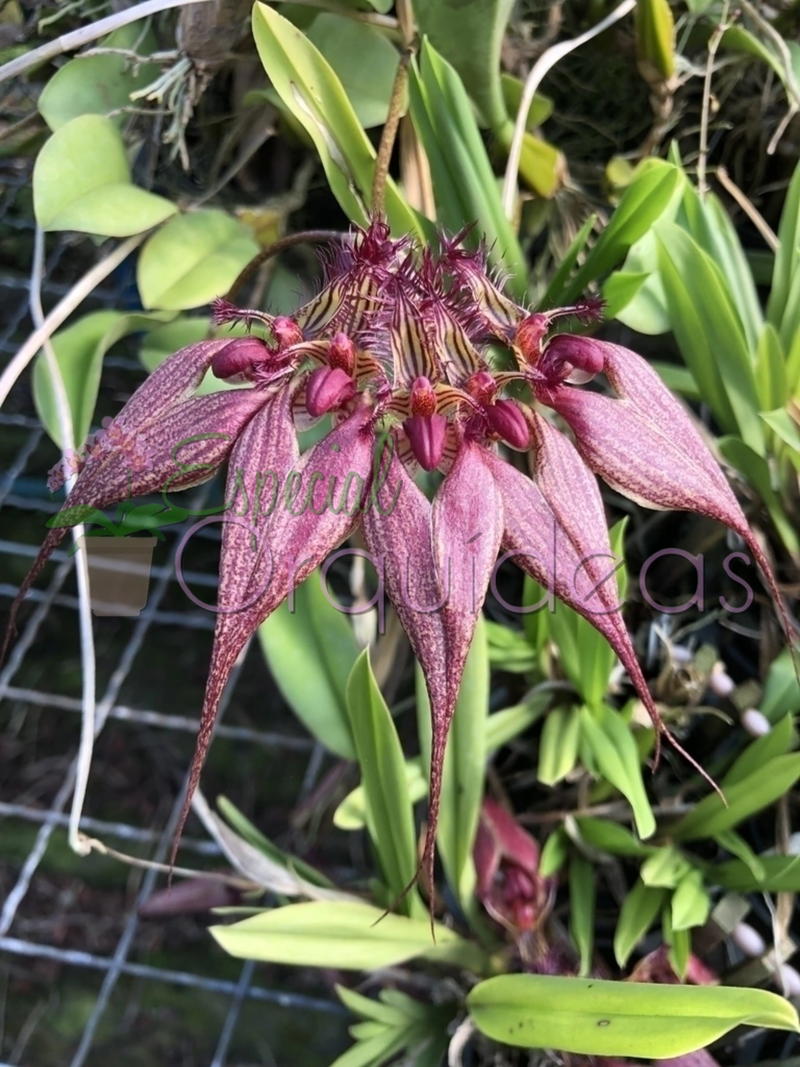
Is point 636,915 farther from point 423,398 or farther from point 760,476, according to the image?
point 423,398

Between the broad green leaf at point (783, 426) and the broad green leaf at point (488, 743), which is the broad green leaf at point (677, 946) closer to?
the broad green leaf at point (488, 743)

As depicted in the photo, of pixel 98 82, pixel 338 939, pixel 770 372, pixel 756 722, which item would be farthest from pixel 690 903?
pixel 98 82

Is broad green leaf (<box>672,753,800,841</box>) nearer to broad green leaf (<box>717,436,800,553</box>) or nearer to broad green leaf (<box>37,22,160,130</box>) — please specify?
broad green leaf (<box>717,436,800,553</box>)

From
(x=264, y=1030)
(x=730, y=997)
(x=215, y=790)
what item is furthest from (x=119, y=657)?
(x=730, y=997)

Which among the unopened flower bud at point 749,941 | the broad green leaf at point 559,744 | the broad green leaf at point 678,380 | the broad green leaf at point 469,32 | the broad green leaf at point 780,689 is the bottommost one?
the unopened flower bud at point 749,941

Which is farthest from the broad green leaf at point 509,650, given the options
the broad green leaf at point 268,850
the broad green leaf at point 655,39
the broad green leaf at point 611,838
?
the broad green leaf at point 655,39

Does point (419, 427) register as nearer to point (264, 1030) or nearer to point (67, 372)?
point (67, 372)

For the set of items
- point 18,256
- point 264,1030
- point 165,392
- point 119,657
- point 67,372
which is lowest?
point 264,1030
